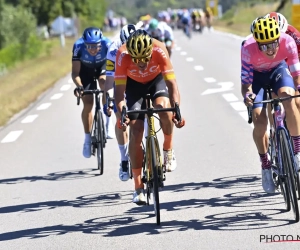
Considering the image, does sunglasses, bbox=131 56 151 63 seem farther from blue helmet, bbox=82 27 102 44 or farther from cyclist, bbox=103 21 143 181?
blue helmet, bbox=82 27 102 44

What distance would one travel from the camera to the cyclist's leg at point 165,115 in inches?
321

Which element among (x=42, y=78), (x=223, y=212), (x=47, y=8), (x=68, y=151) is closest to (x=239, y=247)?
(x=223, y=212)

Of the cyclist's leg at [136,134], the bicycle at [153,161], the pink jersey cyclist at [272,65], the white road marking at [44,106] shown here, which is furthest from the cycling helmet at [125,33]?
the white road marking at [44,106]

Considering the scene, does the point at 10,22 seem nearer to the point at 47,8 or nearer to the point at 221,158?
the point at 47,8

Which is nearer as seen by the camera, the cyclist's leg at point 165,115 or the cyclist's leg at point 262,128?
the cyclist's leg at point 262,128

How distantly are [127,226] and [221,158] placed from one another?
355 cm

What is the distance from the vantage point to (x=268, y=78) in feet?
26.7

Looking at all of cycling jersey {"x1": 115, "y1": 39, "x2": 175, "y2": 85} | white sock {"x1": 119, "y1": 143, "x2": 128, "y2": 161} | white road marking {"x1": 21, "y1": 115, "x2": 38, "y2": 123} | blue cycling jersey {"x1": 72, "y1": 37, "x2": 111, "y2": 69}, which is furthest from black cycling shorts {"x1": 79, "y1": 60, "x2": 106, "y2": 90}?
white road marking {"x1": 21, "y1": 115, "x2": 38, "y2": 123}

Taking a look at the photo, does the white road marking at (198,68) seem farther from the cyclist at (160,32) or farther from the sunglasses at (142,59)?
the sunglasses at (142,59)

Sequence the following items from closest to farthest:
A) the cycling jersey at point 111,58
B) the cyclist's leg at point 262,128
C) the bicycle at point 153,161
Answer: the bicycle at point 153,161
the cyclist's leg at point 262,128
the cycling jersey at point 111,58

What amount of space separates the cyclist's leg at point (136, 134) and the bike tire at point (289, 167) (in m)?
1.37

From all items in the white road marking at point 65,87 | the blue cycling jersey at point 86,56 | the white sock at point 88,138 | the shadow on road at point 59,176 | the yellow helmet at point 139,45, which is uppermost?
the yellow helmet at point 139,45

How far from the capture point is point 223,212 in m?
7.94

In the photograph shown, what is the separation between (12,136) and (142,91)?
6.39 metres
